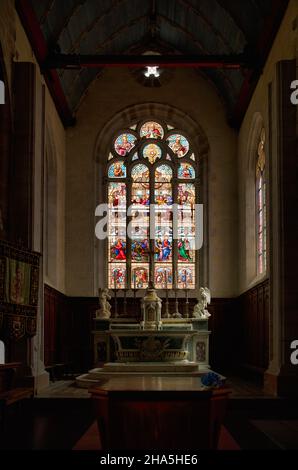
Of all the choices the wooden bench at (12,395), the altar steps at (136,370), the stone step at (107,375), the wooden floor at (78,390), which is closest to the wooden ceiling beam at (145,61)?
the altar steps at (136,370)

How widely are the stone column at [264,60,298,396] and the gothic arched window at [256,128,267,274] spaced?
3.97 metres

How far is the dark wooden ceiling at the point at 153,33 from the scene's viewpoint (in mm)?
16297

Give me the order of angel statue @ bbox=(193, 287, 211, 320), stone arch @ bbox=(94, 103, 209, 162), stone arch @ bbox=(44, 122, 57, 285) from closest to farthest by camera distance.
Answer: angel statue @ bbox=(193, 287, 211, 320) → stone arch @ bbox=(44, 122, 57, 285) → stone arch @ bbox=(94, 103, 209, 162)

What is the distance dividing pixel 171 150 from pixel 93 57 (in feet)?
17.5

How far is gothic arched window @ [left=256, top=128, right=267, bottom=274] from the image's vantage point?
1888 cm

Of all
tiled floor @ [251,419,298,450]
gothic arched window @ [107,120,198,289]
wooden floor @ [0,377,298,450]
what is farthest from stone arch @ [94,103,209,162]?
tiled floor @ [251,419,298,450]

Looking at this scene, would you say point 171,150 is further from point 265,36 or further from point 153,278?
point 265,36

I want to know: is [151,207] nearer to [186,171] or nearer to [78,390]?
[186,171]

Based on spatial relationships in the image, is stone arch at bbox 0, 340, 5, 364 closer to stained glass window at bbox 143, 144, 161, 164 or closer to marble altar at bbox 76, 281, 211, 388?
marble altar at bbox 76, 281, 211, 388

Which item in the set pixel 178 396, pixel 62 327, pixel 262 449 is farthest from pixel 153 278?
pixel 178 396

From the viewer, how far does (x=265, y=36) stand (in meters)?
16.0

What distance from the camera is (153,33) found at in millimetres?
21516

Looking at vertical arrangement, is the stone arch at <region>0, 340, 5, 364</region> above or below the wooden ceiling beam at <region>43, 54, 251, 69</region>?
below

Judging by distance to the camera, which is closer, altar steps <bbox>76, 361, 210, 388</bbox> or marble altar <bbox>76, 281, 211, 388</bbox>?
altar steps <bbox>76, 361, 210, 388</bbox>
